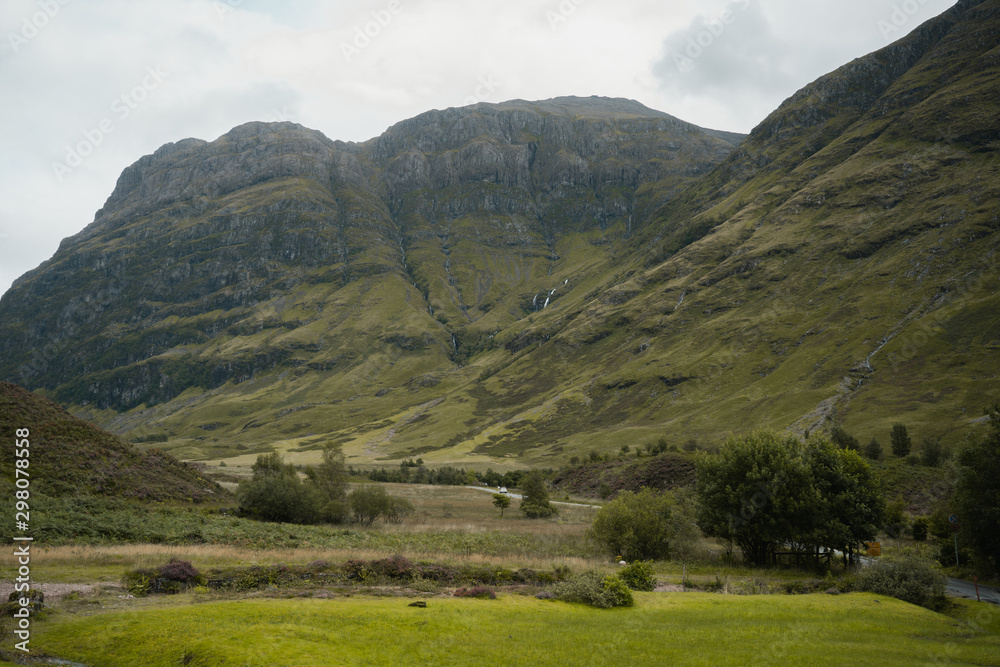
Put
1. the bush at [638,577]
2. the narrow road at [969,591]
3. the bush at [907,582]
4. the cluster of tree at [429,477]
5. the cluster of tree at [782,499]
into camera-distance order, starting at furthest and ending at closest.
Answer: the cluster of tree at [429,477]
the cluster of tree at [782,499]
the narrow road at [969,591]
the bush at [638,577]
the bush at [907,582]

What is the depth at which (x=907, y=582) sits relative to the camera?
29156mm

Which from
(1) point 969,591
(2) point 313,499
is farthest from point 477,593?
(2) point 313,499

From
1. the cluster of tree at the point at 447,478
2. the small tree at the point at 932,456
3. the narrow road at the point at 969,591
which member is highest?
the small tree at the point at 932,456

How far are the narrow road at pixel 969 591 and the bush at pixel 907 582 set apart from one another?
297 cm

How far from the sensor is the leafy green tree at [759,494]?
40.7 m

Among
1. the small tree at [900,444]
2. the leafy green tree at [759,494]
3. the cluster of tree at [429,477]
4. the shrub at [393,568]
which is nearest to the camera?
the shrub at [393,568]

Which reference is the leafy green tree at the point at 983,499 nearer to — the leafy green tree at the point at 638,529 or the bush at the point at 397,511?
the leafy green tree at the point at 638,529

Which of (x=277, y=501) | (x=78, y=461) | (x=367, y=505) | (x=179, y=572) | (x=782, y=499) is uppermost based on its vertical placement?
(x=78, y=461)

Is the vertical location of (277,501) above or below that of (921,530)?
above

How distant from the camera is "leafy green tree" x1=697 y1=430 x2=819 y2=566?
4072 centimetres

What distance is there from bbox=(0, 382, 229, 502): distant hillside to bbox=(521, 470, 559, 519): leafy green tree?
40.0m

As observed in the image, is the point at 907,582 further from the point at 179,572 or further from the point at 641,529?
the point at 179,572

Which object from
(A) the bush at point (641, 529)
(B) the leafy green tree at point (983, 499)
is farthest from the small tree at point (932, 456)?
(A) the bush at point (641, 529)

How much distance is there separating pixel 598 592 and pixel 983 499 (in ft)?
93.9
